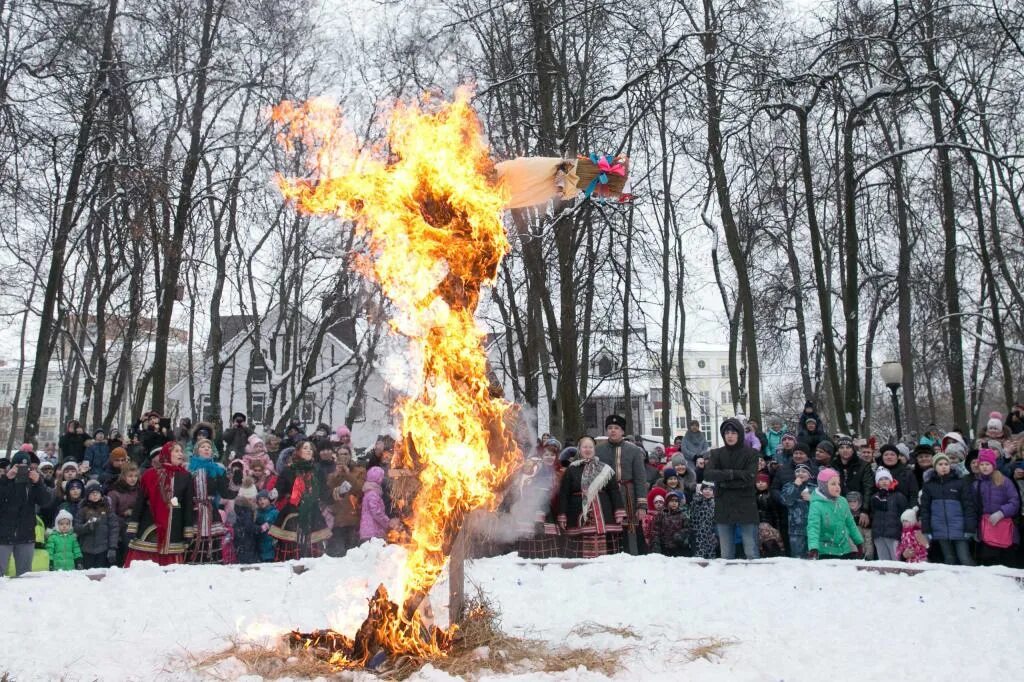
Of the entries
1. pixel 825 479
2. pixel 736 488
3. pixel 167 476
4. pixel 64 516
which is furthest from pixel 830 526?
pixel 64 516

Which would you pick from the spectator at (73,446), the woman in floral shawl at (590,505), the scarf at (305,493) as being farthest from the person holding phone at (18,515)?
the woman in floral shawl at (590,505)

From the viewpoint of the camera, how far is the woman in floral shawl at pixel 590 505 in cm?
1015

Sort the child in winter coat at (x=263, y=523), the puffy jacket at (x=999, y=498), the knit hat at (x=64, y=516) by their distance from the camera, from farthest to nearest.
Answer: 1. the child in winter coat at (x=263, y=523)
2. the knit hat at (x=64, y=516)
3. the puffy jacket at (x=999, y=498)

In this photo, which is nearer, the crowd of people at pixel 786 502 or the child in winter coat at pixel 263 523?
the crowd of people at pixel 786 502

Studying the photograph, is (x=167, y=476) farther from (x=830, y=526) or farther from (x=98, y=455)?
(x=830, y=526)

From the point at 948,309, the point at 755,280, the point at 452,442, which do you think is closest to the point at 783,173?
the point at 948,309

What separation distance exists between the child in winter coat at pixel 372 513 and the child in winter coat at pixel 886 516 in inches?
220

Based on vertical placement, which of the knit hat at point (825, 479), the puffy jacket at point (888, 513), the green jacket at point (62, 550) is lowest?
the green jacket at point (62, 550)

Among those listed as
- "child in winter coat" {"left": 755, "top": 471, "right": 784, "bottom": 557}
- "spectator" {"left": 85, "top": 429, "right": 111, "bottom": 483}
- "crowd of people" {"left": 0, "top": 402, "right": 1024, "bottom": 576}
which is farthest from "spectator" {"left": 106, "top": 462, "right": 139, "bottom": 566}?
"child in winter coat" {"left": 755, "top": 471, "right": 784, "bottom": 557}

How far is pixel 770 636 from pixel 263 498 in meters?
6.77

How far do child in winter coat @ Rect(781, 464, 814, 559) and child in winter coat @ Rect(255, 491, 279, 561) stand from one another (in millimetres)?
6191

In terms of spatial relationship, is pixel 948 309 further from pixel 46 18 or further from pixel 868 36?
pixel 46 18

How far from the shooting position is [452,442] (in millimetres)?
6629

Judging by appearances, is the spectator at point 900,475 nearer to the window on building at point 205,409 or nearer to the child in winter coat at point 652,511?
the child in winter coat at point 652,511
